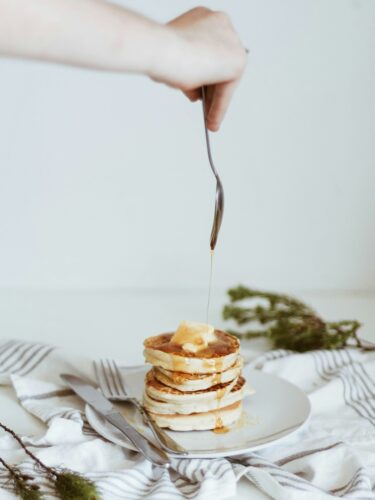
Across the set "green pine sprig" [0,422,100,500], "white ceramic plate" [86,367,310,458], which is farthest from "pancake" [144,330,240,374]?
"green pine sprig" [0,422,100,500]

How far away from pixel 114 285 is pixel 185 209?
0.96 ft

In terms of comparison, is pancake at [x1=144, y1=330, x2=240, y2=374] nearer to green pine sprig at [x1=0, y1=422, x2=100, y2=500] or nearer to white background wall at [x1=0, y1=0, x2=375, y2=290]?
green pine sprig at [x1=0, y1=422, x2=100, y2=500]

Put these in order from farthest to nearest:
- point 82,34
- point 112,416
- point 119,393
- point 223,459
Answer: point 119,393 → point 112,416 → point 223,459 → point 82,34

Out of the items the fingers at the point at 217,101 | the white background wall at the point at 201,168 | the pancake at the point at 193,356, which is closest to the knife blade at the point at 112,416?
the pancake at the point at 193,356

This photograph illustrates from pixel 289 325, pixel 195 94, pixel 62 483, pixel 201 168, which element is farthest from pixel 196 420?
pixel 201 168

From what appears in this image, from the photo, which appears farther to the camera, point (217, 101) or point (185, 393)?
point (185, 393)

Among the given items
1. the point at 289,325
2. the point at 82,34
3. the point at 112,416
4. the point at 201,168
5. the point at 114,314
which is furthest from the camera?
the point at 201,168

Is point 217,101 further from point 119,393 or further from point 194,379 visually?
point 119,393

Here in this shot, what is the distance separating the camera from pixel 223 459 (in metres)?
1.32

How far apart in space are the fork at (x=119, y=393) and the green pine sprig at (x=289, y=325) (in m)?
0.42

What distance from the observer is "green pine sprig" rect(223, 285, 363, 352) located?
1.92 m

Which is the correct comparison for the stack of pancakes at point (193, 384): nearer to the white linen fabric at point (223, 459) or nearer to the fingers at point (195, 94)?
the white linen fabric at point (223, 459)

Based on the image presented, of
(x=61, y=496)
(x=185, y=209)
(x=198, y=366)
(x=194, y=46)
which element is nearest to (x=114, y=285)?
(x=185, y=209)

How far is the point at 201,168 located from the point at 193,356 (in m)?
1.09
